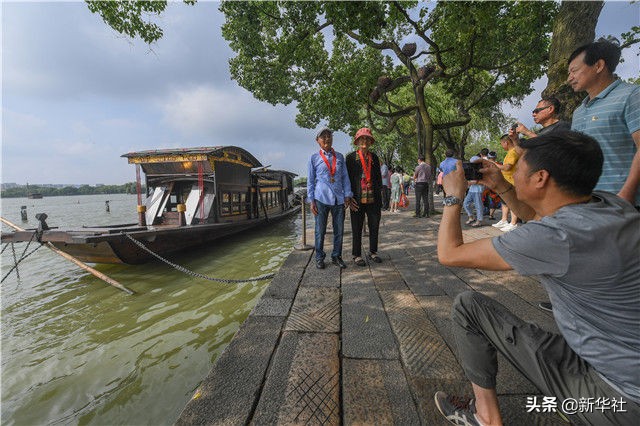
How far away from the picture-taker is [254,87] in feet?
43.9

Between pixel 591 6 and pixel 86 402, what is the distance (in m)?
9.07

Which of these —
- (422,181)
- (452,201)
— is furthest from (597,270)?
(422,181)

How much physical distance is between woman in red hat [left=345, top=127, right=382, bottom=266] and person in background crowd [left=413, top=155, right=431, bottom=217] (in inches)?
211

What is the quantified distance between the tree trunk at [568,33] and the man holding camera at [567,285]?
461 centimetres

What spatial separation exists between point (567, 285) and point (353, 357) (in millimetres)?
1471

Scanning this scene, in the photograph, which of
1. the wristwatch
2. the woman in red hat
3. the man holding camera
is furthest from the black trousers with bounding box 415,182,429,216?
the man holding camera

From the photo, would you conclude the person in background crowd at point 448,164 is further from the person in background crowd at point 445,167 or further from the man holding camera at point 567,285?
the man holding camera at point 567,285

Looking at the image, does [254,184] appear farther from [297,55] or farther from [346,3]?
[346,3]

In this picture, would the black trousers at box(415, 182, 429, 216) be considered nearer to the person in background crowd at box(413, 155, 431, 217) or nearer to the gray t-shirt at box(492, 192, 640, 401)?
the person in background crowd at box(413, 155, 431, 217)

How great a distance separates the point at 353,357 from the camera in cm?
208

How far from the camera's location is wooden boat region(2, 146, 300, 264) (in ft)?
20.2

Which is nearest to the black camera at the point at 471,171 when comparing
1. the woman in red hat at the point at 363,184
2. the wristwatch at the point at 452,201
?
the wristwatch at the point at 452,201

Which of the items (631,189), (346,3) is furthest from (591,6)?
(346,3)

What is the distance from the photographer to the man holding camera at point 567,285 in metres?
0.99
